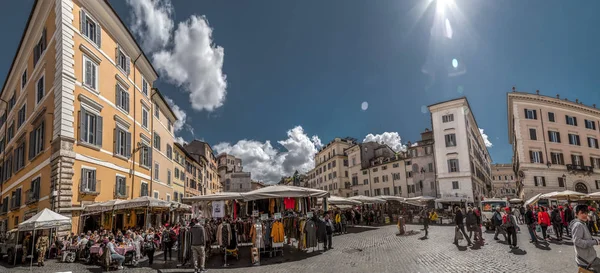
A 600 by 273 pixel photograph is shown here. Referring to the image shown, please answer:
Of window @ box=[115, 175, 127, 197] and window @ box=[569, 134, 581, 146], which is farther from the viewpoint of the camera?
window @ box=[569, 134, 581, 146]

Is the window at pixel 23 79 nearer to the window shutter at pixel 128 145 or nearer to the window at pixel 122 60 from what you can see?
the window at pixel 122 60

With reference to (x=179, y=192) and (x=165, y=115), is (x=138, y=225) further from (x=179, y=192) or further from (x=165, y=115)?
(x=179, y=192)

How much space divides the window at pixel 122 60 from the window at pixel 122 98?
5.07ft

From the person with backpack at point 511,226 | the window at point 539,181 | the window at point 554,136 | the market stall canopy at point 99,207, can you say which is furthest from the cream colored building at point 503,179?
the market stall canopy at point 99,207

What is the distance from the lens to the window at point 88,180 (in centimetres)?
1731

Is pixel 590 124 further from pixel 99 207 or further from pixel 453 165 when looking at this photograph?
pixel 99 207

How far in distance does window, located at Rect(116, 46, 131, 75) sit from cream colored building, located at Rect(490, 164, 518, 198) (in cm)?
11047

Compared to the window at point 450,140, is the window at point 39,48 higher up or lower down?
higher up

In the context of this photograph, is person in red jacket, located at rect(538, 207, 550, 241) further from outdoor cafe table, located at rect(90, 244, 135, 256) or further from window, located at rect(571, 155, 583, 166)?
window, located at rect(571, 155, 583, 166)

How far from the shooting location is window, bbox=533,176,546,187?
42062 millimetres

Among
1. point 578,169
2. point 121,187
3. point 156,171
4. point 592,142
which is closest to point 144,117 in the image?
Result: point 156,171

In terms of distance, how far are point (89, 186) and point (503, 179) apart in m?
119

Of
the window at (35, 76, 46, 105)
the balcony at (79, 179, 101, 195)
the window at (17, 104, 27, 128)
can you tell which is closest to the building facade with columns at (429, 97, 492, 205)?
the balcony at (79, 179, 101, 195)

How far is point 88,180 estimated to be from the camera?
17.8 m
